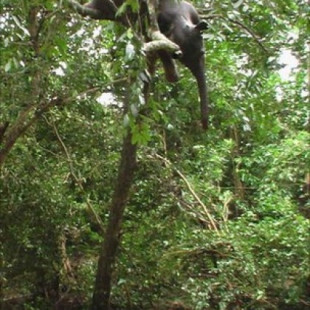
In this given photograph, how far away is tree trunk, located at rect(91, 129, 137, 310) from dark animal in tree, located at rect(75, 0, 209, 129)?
2.62 feet

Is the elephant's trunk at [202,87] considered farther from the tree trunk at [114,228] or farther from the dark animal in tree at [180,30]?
the tree trunk at [114,228]

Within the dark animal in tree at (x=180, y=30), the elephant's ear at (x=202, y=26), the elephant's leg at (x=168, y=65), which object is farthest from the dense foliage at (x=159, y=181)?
the elephant's ear at (x=202, y=26)

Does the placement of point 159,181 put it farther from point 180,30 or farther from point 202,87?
point 180,30

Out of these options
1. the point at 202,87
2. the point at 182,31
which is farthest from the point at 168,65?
the point at 202,87

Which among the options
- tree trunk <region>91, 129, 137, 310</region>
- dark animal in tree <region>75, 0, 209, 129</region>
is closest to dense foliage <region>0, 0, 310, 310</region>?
tree trunk <region>91, 129, 137, 310</region>

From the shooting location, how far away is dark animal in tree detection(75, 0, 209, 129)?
2.71m

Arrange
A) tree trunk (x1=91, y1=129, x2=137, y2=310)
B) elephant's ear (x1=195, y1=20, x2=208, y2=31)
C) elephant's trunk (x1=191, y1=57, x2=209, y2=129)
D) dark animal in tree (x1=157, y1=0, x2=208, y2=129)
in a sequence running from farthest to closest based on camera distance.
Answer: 1. tree trunk (x1=91, y1=129, x2=137, y2=310)
2. elephant's trunk (x1=191, y1=57, x2=209, y2=129)
3. dark animal in tree (x1=157, y1=0, x2=208, y2=129)
4. elephant's ear (x1=195, y1=20, x2=208, y2=31)

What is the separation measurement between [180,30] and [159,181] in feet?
7.20

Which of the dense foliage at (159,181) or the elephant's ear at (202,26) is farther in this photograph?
the dense foliage at (159,181)

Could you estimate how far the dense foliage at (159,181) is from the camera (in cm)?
400

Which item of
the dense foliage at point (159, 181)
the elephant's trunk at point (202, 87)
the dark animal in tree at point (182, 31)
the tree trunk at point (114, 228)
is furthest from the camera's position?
the dense foliage at point (159, 181)

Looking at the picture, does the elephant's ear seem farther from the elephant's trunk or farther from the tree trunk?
the tree trunk

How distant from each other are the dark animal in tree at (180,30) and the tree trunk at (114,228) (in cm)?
80

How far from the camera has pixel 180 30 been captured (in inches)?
107
